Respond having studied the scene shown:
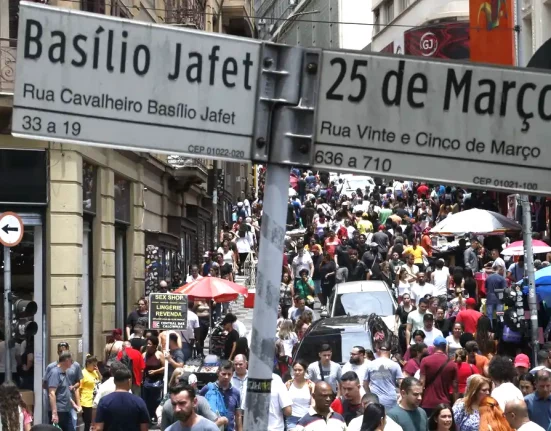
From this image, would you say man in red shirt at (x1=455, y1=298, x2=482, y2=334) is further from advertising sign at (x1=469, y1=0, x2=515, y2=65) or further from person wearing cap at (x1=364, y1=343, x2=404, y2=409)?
person wearing cap at (x1=364, y1=343, x2=404, y2=409)

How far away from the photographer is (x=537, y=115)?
464 cm

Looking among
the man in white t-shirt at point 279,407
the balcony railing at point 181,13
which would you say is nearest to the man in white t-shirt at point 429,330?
the man in white t-shirt at point 279,407

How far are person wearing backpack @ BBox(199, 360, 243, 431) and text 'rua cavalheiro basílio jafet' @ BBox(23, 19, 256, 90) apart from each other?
350 inches

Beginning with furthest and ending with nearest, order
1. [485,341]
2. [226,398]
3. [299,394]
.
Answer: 1. [485,341]
2. [299,394]
3. [226,398]

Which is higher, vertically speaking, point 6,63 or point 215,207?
point 6,63

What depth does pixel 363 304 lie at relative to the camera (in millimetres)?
25812

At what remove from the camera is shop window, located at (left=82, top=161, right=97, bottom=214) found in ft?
78.0

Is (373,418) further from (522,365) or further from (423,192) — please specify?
(423,192)

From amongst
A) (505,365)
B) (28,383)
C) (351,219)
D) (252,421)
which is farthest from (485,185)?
(351,219)

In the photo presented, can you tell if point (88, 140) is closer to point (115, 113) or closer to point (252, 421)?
point (115, 113)

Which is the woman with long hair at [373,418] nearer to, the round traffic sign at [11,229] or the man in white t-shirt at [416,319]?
the round traffic sign at [11,229]

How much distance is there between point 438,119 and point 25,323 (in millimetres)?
14106

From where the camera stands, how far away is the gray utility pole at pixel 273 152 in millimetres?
4562

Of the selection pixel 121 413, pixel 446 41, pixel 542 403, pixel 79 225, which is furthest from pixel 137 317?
pixel 446 41
